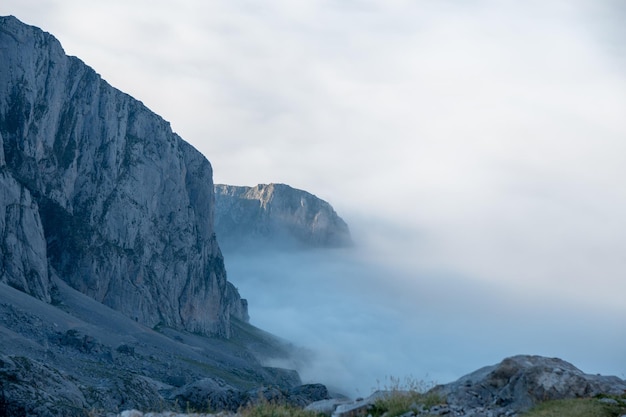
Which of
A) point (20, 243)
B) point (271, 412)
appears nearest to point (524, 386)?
point (271, 412)

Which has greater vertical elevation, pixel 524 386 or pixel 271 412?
pixel 524 386

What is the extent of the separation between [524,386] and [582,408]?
2381mm

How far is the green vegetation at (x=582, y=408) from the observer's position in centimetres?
1881

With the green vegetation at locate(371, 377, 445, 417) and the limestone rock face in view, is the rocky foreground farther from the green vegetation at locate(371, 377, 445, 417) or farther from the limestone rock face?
the limestone rock face

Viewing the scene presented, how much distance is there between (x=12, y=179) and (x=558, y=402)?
15933cm

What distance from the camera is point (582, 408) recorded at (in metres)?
19.1

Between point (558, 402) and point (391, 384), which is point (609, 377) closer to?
point (558, 402)

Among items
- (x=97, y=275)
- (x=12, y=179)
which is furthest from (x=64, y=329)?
(x=97, y=275)

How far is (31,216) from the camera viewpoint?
167 meters

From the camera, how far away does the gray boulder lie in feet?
69.2

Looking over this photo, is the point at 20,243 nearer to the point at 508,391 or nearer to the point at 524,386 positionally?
the point at 508,391

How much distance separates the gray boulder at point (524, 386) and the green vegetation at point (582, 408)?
0.66 m

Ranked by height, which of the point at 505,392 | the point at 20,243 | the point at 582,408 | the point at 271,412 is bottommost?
the point at 271,412

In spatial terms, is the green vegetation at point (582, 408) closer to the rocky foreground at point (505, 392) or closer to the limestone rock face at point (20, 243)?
the rocky foreground at point (505, 392)
